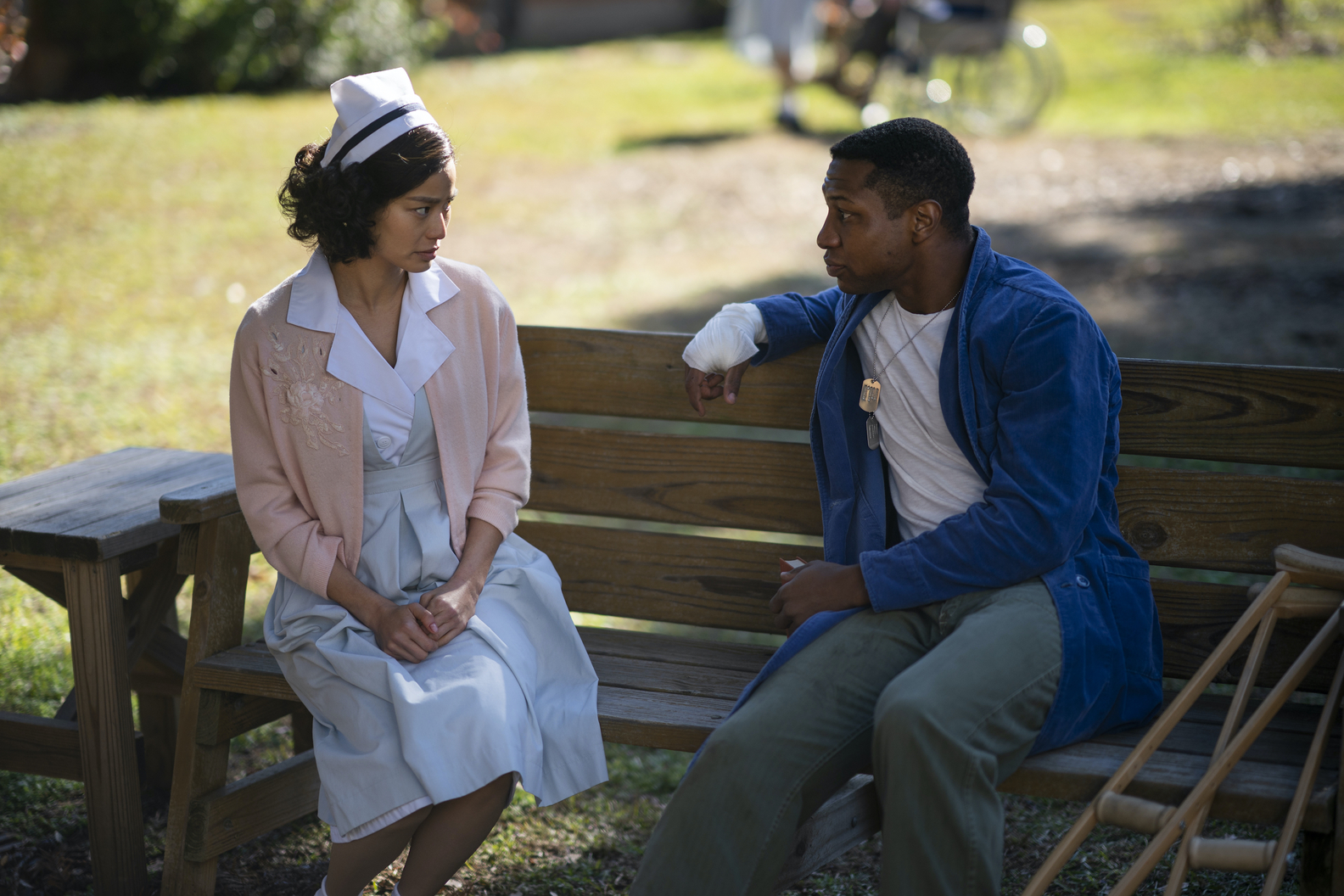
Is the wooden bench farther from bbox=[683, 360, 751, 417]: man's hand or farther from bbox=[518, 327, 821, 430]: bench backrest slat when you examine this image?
bbox=[683, 360, 751, 417]: man's hand

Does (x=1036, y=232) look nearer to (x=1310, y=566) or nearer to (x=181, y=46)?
(x=1310, y=566)

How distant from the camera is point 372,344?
2648 mm

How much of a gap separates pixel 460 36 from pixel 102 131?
8798 millimetres

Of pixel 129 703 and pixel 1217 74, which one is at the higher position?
pixel 1217 74

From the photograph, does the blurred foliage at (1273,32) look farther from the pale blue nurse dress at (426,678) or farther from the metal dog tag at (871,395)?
the pale blue nurse dress at (426,678)

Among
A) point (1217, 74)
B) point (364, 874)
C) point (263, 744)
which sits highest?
point (1217, 74)

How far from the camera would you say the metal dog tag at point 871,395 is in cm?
266

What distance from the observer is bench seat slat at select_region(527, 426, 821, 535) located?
3027 mm

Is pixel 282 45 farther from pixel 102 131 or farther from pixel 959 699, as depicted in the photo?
pixel 959 699

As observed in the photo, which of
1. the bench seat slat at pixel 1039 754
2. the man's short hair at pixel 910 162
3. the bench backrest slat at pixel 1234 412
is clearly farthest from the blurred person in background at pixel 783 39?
the bench seat slat at pixel 1039 754

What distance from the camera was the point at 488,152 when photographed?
11.8 m

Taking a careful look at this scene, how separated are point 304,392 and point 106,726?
3.28 feet

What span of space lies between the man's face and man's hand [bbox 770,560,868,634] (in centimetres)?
62

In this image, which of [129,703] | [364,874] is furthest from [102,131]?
[364,874]
